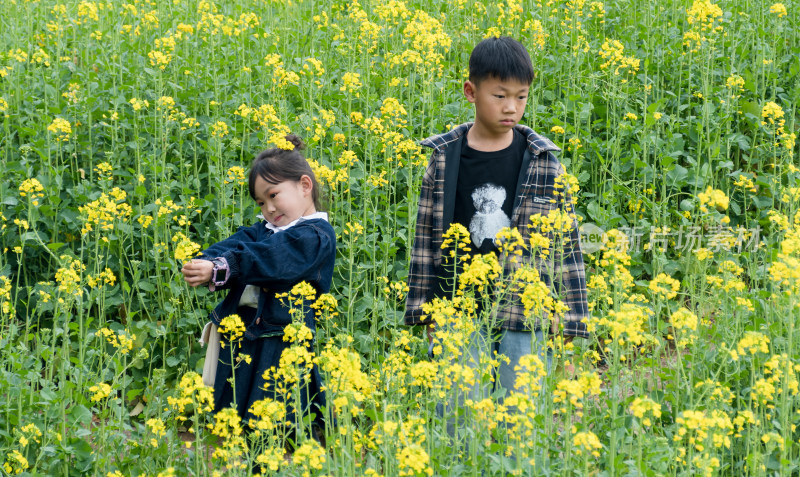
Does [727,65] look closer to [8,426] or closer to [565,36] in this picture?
[565,36]

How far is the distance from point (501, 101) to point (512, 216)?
452 millimetres

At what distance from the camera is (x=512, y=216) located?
11.1ft

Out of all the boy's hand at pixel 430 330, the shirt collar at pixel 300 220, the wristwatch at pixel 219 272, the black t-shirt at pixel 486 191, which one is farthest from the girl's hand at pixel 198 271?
the black t-shirt at pixel 486 191

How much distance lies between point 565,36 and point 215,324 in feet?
15.5

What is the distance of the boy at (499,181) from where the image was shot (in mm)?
3330

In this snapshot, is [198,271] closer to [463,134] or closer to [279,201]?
[279,201]

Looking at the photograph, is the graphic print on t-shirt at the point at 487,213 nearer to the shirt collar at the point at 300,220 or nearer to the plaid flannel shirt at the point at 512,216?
the plaid flannel shirt at the point at 512,216

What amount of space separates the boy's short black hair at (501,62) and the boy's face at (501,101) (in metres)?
0.02

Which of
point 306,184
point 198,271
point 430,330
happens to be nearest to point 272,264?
point 198,271

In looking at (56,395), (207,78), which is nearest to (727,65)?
(207,78)

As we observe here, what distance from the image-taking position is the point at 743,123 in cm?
645

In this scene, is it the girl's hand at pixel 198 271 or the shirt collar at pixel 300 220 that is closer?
the girl's hand at pixel 198 271

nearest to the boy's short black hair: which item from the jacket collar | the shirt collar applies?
the jacket collar

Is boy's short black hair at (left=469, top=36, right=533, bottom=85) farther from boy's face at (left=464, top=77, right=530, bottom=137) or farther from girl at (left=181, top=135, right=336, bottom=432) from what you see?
girl at (left=181, top=135, right=336, bottom=432)
